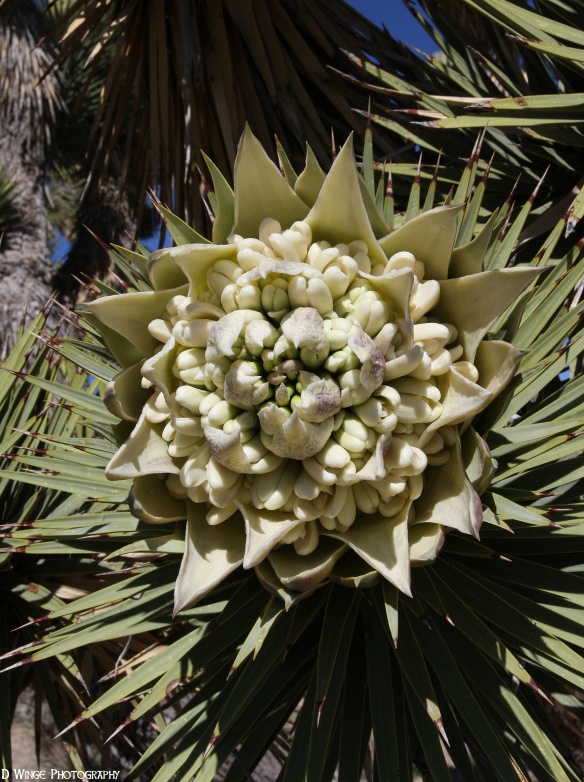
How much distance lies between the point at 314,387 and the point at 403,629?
20.4 inches

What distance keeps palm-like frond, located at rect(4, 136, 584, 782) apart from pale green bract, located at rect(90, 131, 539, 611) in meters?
0.08

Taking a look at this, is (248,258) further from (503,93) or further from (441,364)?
(503,93)

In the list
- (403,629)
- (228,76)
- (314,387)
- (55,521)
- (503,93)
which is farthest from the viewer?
(228,76)

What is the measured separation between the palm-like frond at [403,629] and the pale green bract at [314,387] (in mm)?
78

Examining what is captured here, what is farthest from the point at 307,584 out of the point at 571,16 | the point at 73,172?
the point at 73,172

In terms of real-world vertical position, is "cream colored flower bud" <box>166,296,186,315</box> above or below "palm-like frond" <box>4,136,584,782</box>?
above

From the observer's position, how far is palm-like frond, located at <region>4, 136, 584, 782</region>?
3.94 feet

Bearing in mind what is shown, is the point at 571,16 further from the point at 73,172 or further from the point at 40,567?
the point at 73,172

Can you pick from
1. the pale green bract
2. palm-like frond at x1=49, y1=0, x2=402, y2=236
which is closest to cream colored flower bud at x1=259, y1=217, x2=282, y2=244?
the pale green bract

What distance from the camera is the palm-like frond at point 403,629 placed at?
120 centimetres

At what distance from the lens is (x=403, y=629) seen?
50.2 inches

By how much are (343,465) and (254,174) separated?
19.3 inches

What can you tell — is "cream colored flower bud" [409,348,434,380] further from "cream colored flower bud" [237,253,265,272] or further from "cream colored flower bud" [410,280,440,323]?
"cream colored flower bud" [237,253,265,272]

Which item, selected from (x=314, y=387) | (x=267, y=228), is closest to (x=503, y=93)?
(x=267, y=228)
